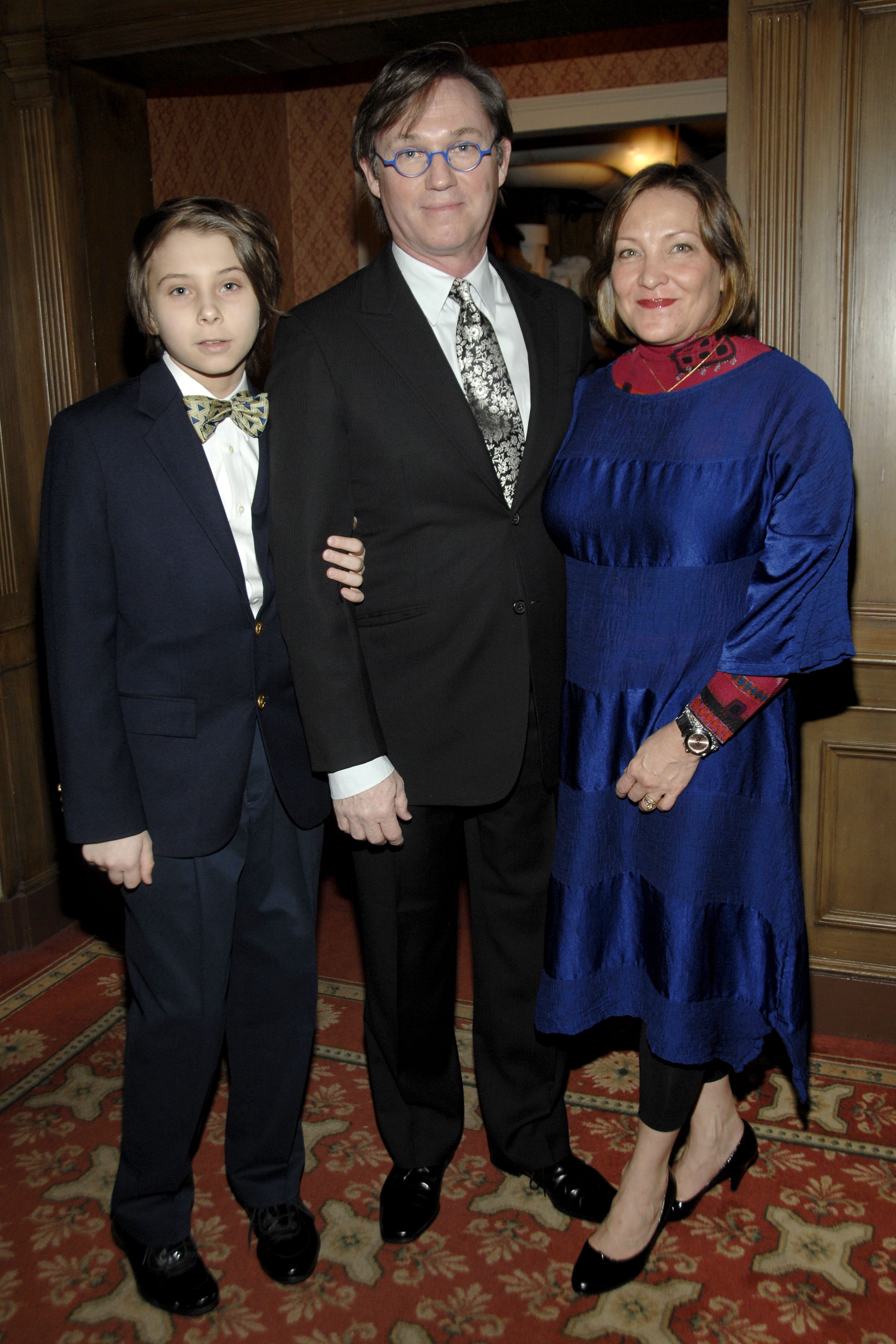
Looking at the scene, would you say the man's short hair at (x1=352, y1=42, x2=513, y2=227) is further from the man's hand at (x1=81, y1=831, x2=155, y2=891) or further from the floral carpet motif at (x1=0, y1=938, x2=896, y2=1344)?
the floral carpet motif at (x1=0, y1=938, x2=896, y2=1344)

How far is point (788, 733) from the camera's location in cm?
172

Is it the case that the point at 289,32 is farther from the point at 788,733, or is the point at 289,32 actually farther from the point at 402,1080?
the point at 402,1080

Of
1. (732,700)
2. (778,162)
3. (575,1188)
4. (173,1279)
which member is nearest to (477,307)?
(732,700)

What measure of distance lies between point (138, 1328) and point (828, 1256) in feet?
3.96

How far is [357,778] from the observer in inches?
69.6

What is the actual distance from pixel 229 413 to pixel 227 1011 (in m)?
1.03

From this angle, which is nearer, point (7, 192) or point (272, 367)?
point (272, 367)

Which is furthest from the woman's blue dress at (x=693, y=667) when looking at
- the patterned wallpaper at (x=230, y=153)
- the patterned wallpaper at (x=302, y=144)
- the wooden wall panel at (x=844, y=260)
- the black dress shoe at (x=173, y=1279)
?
the patterned wallpaper at (x=302, y=144)

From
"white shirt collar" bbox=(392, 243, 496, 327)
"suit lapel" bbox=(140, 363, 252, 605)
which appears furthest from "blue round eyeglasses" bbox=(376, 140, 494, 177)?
"suit lapel" bbox=(140, 363, 252, 605)

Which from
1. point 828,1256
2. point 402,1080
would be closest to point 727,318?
point 402,1080

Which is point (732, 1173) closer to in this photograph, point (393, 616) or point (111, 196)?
point (393, 616)

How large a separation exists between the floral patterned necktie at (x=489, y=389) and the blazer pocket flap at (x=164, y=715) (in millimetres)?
626

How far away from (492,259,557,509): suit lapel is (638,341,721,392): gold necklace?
19 centimetres

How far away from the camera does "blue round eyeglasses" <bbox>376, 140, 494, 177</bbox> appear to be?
1.73 m
